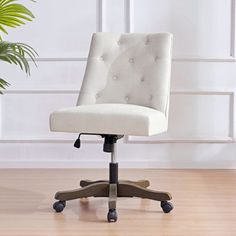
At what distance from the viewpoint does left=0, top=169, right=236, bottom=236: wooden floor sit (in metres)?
2.26

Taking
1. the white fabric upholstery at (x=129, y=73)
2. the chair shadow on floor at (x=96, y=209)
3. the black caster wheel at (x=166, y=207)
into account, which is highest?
the white fabric upholstery at (x=129, y=73)

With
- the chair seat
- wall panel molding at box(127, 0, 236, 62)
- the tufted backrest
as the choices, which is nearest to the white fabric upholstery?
the tufted backrest

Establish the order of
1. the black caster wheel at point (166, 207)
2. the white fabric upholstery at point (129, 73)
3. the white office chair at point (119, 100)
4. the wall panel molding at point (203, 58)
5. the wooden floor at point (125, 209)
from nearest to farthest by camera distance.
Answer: the wooden floor at point (125, 209) → the white office chair at point (119, 100) → the black caster wheel at point (166, 207) → the white fabric upholstery at point (129, 73) → the wall panel molding at point (203, 58)

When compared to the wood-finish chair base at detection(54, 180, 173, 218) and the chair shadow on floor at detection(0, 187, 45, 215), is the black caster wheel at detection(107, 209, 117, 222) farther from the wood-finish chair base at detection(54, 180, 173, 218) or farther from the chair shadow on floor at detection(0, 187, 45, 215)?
the chair shadow on floor at detection(0, 187, 45, 215)

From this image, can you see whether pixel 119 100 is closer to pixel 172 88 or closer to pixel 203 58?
pixel 172 88

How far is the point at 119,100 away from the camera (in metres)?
2.84

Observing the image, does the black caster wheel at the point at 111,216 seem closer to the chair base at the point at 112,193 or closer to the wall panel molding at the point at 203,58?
the chair base at the point at 112,193

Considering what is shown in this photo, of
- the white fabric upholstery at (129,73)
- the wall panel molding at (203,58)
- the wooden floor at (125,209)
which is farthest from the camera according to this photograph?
the wall panel molding at (203,58)

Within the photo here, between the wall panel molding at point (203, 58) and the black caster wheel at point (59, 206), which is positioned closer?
the black caster wheel at point (59, 206)

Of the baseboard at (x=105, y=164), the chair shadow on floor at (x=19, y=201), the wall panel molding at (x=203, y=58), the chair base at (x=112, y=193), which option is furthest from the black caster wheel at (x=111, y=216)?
the wall panel molding at (x=203, y=58)

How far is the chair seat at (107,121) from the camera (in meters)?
2.36

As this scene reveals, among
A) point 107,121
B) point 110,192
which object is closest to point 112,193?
point 110,192

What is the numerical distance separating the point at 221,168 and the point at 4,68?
1604 mm

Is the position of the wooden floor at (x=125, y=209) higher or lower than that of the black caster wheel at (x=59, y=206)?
lower
